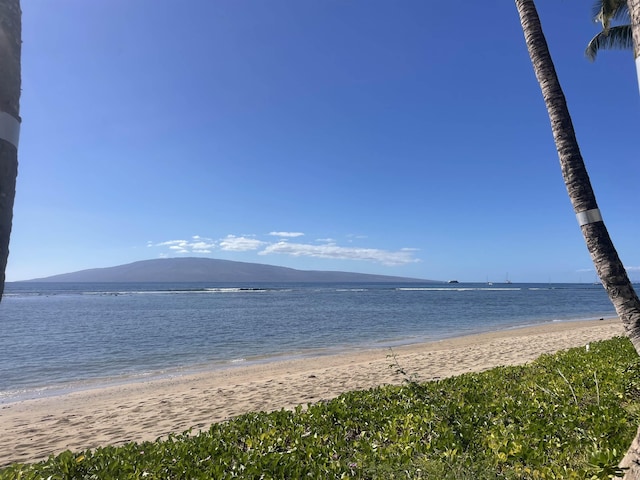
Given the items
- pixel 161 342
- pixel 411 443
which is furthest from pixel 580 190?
pixel 161 342

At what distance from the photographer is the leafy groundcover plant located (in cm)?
324

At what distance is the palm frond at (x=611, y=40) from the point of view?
1268cm

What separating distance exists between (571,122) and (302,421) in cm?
488

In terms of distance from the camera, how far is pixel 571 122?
4.91 meters

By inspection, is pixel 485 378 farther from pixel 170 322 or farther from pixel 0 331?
pixel 0 331

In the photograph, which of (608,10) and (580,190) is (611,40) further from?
(580,190)

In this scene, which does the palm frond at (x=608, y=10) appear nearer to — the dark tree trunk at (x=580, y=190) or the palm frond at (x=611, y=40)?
the palm frond at (x=611, y=40)

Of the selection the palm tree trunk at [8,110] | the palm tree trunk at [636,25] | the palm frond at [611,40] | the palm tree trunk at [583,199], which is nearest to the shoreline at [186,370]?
Answer: the palm tree trunk at [583,199]

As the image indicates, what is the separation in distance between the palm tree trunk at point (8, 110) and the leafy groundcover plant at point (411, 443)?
2.39 m

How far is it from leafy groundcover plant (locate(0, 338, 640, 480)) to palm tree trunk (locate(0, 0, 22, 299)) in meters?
2.39

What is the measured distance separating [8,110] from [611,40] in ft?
55.5

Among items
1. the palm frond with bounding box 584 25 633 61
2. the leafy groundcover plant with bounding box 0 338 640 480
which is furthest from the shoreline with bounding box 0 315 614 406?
the palm frond with bounding box 584 25 633 61

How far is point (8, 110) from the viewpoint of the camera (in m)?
1.99

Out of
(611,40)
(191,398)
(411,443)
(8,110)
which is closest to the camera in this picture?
(8,110)
